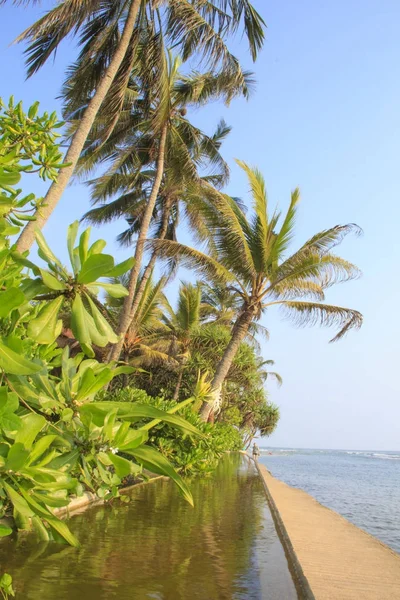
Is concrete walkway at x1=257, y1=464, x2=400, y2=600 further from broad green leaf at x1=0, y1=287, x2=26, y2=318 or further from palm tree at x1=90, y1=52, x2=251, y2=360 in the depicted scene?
palm tree at x1=90, y1=52, x2=251, y2=360

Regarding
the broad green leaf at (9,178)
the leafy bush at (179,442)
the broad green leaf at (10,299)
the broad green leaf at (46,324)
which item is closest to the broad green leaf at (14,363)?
the broad green leaf at (10,299)

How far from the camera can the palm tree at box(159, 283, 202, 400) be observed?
746 inches

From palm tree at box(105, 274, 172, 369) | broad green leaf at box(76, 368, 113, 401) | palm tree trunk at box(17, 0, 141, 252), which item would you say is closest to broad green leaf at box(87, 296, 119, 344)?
broad green leaf at box(76, 368, 113, 401)

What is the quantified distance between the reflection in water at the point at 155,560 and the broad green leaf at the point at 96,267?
1.95 metres

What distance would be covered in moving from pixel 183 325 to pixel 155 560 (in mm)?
15857

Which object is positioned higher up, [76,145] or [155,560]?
[76,145]

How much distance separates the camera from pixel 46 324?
1458 mm

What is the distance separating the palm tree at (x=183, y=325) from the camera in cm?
1894

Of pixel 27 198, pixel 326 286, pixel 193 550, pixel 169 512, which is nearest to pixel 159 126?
pixel 326 286

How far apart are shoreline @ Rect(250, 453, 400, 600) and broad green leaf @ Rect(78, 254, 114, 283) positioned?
239cm

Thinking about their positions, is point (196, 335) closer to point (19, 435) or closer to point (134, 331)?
point (134, 331)

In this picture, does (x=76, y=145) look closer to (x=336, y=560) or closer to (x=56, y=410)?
(x=336, y=560)

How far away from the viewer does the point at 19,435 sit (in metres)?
1.31

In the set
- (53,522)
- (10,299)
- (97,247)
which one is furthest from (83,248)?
(53,522)
